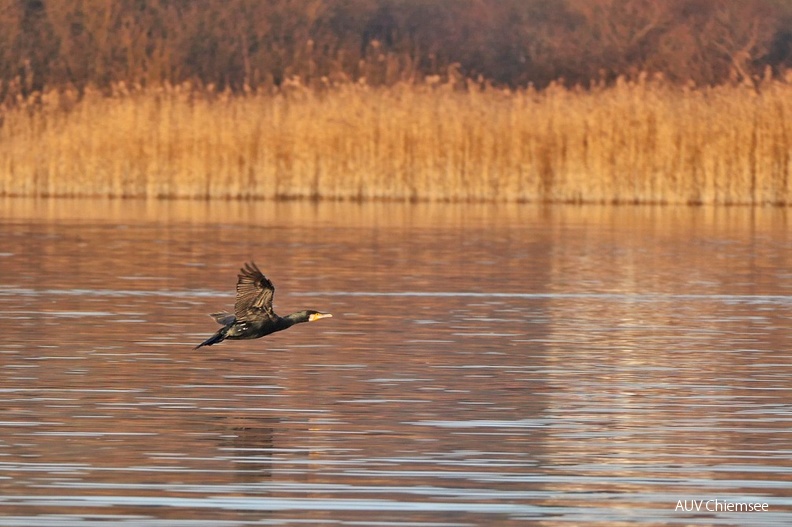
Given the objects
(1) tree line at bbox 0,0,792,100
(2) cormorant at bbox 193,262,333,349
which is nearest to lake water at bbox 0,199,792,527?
(2) cormorant at bbox 193,262,333,349

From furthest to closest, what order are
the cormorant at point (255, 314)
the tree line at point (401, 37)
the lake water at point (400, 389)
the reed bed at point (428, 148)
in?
1. the tree line at point (401, 37)
2. the reed bed at point (428, 148)
3. the cormorant at point (255, 314)
4. the lake water at point (400, 389)

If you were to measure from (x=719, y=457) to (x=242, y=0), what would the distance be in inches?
1814

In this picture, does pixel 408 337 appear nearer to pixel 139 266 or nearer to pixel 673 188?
pixel 139 266

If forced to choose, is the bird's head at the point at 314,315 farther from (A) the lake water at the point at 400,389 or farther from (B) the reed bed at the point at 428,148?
(B) the reed bed at the point at 428,148

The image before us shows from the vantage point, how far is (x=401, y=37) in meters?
60.2

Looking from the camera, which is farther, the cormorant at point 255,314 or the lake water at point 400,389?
the cormorant at point 255,314

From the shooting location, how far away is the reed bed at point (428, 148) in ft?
90.2

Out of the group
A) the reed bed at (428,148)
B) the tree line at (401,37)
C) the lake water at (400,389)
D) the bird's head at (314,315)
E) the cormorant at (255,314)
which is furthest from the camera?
the tree line at (401,37)

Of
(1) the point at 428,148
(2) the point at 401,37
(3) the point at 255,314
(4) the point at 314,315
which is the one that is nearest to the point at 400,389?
(4) the point at 314,315

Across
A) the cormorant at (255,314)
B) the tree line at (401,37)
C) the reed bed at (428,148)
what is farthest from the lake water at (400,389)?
the tree line at (401,37)

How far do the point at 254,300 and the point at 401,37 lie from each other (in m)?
50.4

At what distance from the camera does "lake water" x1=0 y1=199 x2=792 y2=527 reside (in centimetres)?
689

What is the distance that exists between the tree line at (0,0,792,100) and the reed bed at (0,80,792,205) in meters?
15.4

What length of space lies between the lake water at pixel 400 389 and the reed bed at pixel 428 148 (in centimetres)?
732
